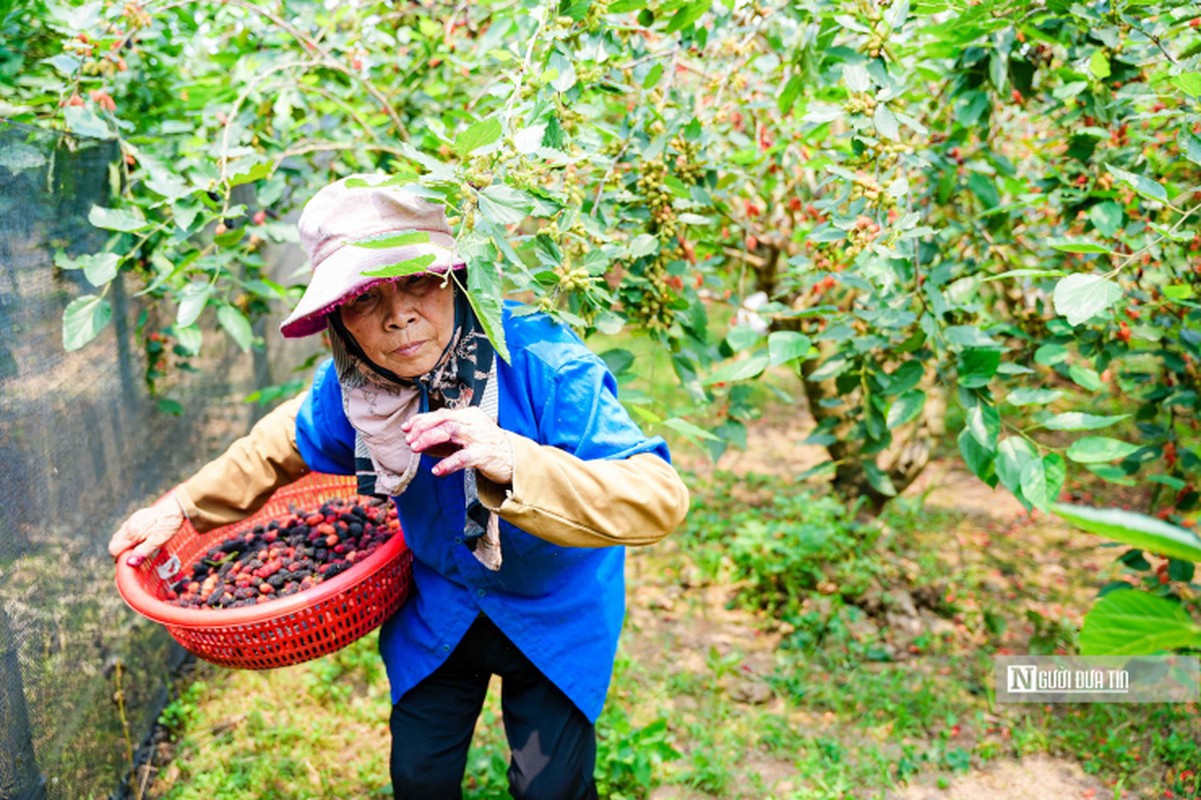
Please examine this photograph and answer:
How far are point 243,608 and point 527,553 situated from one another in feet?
1.67

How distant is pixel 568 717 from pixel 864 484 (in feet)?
7.11

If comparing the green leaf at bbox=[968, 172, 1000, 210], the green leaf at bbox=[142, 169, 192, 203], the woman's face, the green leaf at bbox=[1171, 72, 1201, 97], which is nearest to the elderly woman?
the woman's face

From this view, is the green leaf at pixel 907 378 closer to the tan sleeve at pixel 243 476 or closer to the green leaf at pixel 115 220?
the tan sleeve at pixel 243 476

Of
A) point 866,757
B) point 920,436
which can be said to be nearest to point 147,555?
point 866,757

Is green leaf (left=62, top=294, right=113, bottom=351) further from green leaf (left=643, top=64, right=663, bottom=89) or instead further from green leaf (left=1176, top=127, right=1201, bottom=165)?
green leaf (left=1176, top=127, right=1201, bottom=165)

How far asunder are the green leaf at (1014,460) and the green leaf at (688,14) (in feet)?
3.63

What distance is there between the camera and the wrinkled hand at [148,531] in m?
1.81

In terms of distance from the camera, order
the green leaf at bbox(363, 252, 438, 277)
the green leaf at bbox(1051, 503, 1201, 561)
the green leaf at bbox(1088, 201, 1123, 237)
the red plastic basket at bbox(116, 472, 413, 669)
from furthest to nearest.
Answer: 1. the green leaf at bbox(1088, 201, 1123, 237)
2. the red plastic basket at bbox(116, 472, 413, 669)
3. the green leaf at bbox(363, 252, 438, 277)
4. the green leaf at bbox(1051, 503, 1201, 561)

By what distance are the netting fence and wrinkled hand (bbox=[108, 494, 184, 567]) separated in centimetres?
22

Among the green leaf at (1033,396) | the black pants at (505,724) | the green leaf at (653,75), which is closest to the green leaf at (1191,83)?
the green leaf at (1033,396)

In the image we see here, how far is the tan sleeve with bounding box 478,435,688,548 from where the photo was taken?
1.33 meters

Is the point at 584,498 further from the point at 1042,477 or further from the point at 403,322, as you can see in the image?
the point at 1042,477

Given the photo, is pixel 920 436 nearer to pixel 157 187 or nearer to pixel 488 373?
pixel 488 373

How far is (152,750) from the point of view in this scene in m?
2.53
